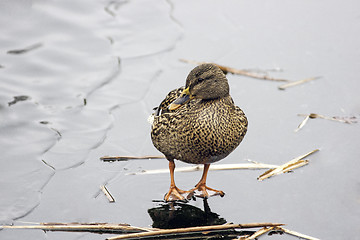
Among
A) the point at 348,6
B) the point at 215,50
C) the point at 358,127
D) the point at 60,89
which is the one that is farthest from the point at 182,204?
the point at 348,6

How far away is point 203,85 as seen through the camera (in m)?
4.31

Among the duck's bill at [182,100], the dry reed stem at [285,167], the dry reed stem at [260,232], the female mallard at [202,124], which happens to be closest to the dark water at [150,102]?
the dry reed stem at [285,167]

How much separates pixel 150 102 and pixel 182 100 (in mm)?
1573

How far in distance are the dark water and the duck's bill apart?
0.73 metres

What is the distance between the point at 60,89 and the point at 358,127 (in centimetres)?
309

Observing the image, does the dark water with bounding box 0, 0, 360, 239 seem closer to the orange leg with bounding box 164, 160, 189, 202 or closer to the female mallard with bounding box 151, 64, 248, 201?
the orange leg with bounding box 164, 160, 189, 202

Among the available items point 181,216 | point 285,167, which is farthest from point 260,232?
point 285,167

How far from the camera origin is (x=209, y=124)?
427 centimetres

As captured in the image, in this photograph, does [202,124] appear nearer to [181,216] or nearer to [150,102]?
[181,216]

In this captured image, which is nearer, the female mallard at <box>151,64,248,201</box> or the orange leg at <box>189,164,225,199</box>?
the female mallard at <box>151,64,248,201</box>

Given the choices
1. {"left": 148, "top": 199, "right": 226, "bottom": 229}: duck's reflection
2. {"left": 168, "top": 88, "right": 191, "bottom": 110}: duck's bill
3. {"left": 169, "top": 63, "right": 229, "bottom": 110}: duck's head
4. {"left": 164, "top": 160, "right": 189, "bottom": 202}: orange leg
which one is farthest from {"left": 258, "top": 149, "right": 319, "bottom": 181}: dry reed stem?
{"left": 168, "top": 88, "right": 191, "bottom": 110}: duck's bill

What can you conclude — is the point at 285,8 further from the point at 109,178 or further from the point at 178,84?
the point at 109,178

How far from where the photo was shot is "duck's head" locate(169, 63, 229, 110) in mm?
4312

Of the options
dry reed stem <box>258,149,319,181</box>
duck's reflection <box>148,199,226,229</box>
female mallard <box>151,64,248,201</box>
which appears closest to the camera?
duck's reflection <box>148,199,226,229</box>
